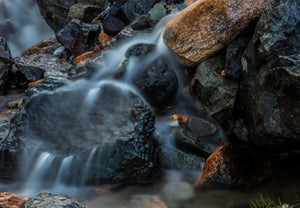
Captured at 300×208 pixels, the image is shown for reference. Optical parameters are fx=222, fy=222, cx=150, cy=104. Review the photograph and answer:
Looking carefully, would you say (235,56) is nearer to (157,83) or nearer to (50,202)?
(157,83)

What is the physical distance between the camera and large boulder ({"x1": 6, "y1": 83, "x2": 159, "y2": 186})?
340 cm

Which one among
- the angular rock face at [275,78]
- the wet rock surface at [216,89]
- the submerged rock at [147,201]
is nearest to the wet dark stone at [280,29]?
the angular rock face at [275,78]

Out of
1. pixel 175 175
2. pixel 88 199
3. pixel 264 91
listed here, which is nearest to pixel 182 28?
pixel 264 91

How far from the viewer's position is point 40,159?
11.6 ft

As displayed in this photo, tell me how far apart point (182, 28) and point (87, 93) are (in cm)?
231

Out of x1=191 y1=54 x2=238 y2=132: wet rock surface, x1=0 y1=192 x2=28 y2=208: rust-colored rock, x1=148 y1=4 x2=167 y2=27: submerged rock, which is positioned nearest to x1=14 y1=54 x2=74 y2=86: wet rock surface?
x1=148 y1=4 x2=167 y2=27: submerged rock

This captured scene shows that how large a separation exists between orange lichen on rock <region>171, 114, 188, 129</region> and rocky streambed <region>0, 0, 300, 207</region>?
0.04 m

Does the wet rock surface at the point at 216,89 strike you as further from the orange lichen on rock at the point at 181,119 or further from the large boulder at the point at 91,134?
the large boulder at the point at 91,134

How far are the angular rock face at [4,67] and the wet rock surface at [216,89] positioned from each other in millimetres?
6475

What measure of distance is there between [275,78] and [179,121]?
6.58 ft

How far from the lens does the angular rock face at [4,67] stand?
737 centimetres

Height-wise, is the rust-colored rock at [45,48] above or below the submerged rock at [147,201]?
above

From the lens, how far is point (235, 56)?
3980 millimetres

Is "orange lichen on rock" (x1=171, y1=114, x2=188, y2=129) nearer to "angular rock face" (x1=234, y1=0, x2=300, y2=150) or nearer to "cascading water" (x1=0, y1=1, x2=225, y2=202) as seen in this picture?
"cascading water" (x1=0, y1=1, x2=225, y2=202)
